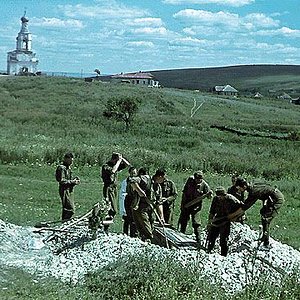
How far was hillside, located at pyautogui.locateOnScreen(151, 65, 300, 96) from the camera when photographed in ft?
536

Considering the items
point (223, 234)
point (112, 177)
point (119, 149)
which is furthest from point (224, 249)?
point (119, 149)

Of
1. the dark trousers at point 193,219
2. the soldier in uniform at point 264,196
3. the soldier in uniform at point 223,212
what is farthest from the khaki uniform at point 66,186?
the soldier in uniform at point 264,196

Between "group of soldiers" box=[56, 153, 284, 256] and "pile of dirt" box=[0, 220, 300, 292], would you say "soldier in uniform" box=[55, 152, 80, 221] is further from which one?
"pile of dirt" box=[0, 220, 300, 292]

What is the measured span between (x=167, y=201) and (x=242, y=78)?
6519 inches

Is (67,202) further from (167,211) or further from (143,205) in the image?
(143,205)

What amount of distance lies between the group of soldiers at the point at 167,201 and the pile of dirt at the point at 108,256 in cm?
56

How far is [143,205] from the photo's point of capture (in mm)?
13734

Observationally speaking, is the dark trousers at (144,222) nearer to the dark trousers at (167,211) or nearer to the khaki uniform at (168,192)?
the khaki uniform at (168,192)

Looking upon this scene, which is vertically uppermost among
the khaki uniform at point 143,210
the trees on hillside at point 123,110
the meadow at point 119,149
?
the khaki uniform at point 143,210

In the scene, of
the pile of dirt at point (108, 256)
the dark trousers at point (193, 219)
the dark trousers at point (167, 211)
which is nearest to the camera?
the pile of dirt at point (108, 256)

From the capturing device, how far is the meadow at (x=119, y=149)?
72.1 feet

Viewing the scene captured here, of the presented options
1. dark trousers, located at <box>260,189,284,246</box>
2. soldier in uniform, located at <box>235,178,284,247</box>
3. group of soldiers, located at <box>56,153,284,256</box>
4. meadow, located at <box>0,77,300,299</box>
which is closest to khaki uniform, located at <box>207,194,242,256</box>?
group of soldiers, located at <box>56,153,284,256</box>

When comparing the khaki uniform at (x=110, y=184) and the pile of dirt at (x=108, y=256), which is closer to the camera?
the pile of dirt at (x=108, y=256)

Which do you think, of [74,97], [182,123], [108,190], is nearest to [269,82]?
[74,97]
